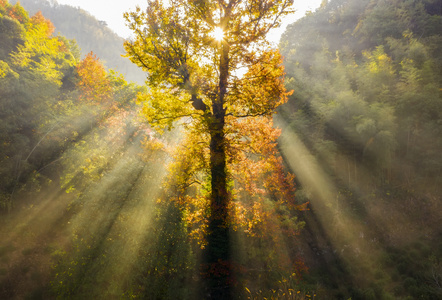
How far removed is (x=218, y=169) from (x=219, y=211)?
4.63ft

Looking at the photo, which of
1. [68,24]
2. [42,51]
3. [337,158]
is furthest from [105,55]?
[337,158]

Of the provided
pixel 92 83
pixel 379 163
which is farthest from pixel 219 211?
pixel 92 83

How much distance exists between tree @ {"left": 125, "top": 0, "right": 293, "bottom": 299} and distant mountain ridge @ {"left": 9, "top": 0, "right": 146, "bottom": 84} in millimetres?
81960

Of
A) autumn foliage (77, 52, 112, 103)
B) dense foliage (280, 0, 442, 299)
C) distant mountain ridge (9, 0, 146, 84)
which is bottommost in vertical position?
dense foliage (280, 0, 442, 299)

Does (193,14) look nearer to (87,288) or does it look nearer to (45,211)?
(87,288)

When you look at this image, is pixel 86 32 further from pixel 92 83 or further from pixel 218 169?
pixel 218 169

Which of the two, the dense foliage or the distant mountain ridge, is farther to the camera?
the distant mountain ridge

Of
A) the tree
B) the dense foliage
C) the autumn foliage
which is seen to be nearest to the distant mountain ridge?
the autumn foliage

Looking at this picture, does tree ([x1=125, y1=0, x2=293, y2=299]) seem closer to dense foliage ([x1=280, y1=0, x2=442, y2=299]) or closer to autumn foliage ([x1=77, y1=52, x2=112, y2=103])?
dense foliage ([x1=280, y1=0, x2=442, y2=299])

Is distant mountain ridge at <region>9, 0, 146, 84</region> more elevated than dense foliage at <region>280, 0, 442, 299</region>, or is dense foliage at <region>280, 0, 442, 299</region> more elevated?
distant mountain ridge at <region>9, 0, 146, 84</region>

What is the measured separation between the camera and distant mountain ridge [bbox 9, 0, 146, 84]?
76.9 metres

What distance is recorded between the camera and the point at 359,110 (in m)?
17.8

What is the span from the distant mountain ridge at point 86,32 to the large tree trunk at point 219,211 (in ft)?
271

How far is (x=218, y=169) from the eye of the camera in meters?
6.25
